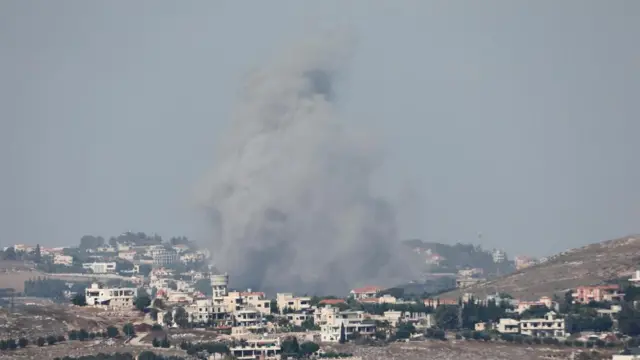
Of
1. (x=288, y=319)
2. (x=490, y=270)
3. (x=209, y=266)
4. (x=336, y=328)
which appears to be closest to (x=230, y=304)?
(x=288, y=319)

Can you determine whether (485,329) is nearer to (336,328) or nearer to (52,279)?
(336,328)

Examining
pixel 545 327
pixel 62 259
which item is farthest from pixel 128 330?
pixel 62 259

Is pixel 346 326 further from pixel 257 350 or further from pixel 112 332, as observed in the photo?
pixel 112 332

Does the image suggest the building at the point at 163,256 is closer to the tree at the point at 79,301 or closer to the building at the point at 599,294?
the tree at the point at 79,301

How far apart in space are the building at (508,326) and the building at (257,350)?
469 inches

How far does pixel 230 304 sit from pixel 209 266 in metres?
52.8

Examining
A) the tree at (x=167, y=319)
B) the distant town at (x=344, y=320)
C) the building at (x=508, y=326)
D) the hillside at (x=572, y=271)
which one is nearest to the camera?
the distant town at (x=344, y=320)

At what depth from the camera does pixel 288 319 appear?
9825cm

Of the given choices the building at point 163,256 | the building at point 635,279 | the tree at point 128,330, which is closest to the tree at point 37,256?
the building at point 163,256

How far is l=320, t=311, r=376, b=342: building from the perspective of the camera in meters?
89.9

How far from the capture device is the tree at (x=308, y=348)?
275ft

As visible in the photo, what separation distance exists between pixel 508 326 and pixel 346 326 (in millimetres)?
7351

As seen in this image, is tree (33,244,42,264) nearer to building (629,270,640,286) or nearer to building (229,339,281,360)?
building (629,270,640,286)

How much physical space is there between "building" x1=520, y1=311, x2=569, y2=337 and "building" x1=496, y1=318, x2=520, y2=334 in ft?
0.77
